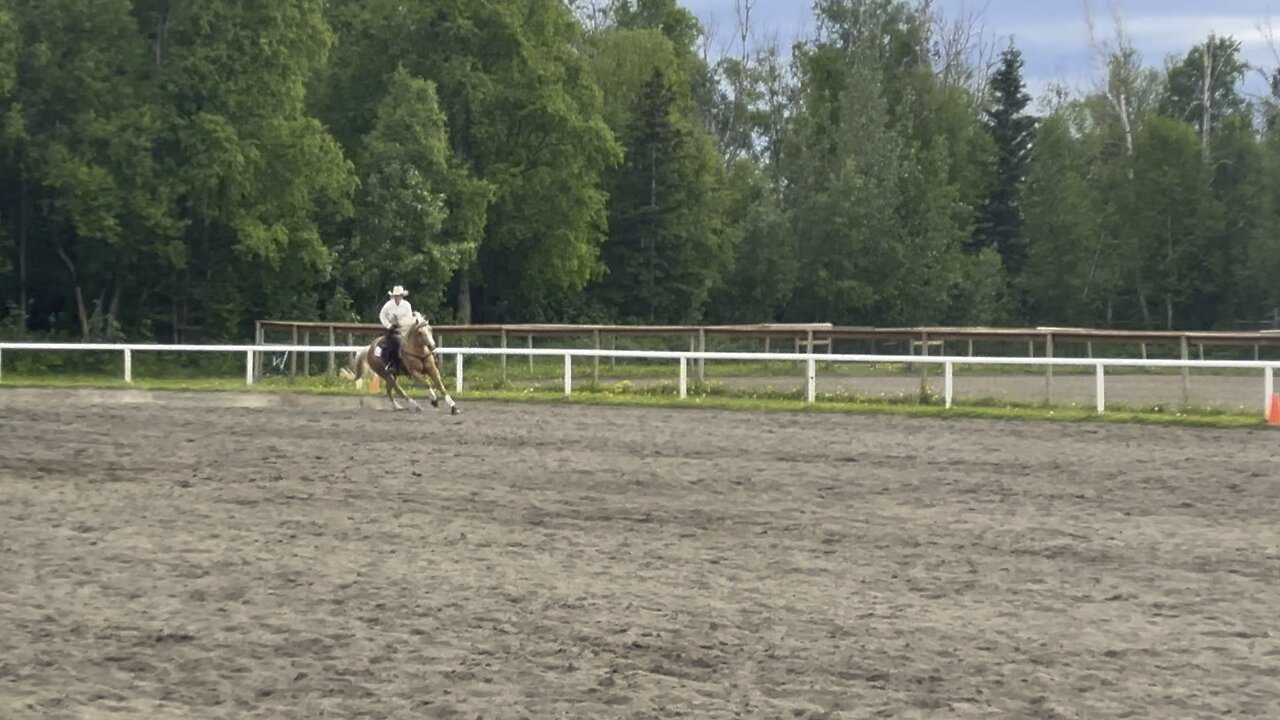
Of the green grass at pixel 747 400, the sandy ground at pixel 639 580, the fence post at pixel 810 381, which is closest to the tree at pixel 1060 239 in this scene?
the green grass at pixel 747 400

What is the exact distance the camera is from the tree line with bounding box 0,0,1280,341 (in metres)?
47.9

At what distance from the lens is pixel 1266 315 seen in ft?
223

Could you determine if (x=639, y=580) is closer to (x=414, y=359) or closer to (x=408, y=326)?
(x=414, y=359)

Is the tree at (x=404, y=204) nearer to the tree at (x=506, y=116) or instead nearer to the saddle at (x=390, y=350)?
the tree at (x=506, y=116)

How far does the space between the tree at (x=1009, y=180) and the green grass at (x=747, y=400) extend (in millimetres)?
46443

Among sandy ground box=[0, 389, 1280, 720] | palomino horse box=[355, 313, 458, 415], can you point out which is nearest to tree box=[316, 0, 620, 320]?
palomino horse box=[355, 313, 458, 415]

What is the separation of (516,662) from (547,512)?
5.70m

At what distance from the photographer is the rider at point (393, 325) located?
87.8ft

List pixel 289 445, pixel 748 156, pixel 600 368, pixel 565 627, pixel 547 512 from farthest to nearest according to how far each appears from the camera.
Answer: pixel 748 156 < pixel 600 368 < pixel 289 445 < pixel 547 512 < pixel 565 627

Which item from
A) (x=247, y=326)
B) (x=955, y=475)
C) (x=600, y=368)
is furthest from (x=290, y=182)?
(x=955, y=475)

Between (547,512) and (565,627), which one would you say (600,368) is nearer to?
(547,512)

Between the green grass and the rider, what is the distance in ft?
8.26

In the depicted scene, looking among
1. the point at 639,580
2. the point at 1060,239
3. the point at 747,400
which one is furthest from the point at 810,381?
the point at 1060,239

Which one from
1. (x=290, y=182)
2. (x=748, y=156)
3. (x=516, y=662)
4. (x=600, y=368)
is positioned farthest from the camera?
(x=748, y=156)
